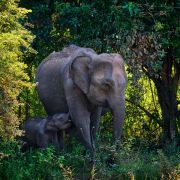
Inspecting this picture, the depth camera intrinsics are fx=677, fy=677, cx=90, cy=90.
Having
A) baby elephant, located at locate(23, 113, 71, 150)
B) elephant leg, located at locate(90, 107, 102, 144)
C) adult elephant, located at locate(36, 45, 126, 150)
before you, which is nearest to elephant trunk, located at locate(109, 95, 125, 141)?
adult elephant, located at locate(36, 45, 126, 150)

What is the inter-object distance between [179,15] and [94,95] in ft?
8.25

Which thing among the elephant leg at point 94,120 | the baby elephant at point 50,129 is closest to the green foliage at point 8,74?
the baby elephant at point 50,129

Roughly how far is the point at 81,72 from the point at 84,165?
165 centimetres

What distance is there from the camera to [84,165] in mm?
9445

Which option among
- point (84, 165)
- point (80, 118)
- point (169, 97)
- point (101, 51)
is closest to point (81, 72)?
point (80, 118)

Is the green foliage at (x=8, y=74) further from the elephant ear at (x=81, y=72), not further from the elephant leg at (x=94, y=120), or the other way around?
the elephant leg at (x=94, y=120)

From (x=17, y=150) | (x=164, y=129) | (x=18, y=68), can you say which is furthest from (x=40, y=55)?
(x=18, y=68)

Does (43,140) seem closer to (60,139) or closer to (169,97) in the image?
(60,139)

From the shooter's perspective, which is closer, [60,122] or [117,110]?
[117,110]

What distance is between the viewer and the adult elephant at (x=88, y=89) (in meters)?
10.2

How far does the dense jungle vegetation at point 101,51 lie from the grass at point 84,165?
0.01 metres

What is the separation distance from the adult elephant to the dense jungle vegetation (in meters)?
0.38

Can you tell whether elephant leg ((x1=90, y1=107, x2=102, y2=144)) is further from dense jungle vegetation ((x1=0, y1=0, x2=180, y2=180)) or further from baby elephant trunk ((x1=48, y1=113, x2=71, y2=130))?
baby elephant trunk ((x1=48, y1=113, x2=71, y2=130))

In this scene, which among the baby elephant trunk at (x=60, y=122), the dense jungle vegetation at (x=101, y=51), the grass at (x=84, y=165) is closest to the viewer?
the dense jungle vegetation at (x=101, y=51)
